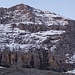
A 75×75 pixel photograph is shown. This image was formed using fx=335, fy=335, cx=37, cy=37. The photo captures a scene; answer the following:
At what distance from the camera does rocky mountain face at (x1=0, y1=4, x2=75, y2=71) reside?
100m

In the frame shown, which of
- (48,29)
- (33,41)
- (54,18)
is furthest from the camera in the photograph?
(54,18)

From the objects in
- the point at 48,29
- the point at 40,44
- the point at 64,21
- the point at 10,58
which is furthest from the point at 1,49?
the point at 64,21

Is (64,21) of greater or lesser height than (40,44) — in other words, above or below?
above

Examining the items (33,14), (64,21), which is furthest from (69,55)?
(33,14)

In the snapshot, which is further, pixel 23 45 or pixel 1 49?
pixel 23 45

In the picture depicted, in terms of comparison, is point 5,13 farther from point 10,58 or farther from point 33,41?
point 10,58

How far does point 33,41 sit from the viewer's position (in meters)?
118

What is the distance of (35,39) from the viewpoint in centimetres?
11938

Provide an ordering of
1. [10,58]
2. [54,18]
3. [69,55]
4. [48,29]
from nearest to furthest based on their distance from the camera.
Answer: [10,58], [69,55], [48,29], [54,18]

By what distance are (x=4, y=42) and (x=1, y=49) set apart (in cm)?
1112

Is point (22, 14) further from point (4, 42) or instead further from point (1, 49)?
point (1, 49)

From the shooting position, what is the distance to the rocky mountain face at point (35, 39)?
100312 mm

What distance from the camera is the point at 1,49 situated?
105 meters

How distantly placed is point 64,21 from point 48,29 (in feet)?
36.9
